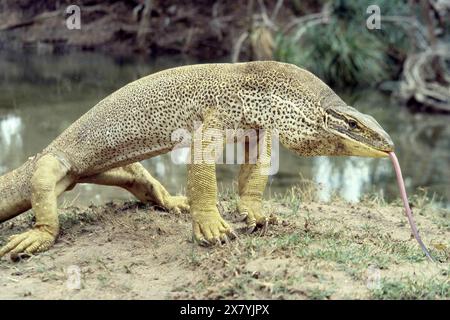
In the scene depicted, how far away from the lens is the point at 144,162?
12016mm

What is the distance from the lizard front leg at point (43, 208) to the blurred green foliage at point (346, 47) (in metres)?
13.1

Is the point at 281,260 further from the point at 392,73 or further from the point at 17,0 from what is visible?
the point at 392,73

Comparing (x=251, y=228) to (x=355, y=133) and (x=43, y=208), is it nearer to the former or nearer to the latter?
(x=355, y=133)

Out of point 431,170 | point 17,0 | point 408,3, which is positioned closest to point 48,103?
point 17,0

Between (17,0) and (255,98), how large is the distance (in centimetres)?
957

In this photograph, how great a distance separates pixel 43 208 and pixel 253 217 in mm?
1555

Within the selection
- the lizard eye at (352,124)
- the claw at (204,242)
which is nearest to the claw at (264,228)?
the claw at (204,242)

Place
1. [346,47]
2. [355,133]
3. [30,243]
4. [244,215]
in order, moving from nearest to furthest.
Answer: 1. [355,133]
2. [30,243]
3. [244,215]
4. [346,47]

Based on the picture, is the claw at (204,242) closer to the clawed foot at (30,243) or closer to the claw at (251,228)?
the claw at (251,228)

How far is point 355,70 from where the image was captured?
19625 millimetres

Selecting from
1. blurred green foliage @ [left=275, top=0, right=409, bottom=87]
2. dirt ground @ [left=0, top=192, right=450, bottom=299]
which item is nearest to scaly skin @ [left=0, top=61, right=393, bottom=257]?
dirt ground @ [left=0, top=192, right=450, bottom=299]

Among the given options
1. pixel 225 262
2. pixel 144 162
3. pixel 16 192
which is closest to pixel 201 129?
pixel 225 262

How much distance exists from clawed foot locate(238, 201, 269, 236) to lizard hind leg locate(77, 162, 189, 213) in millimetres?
858
